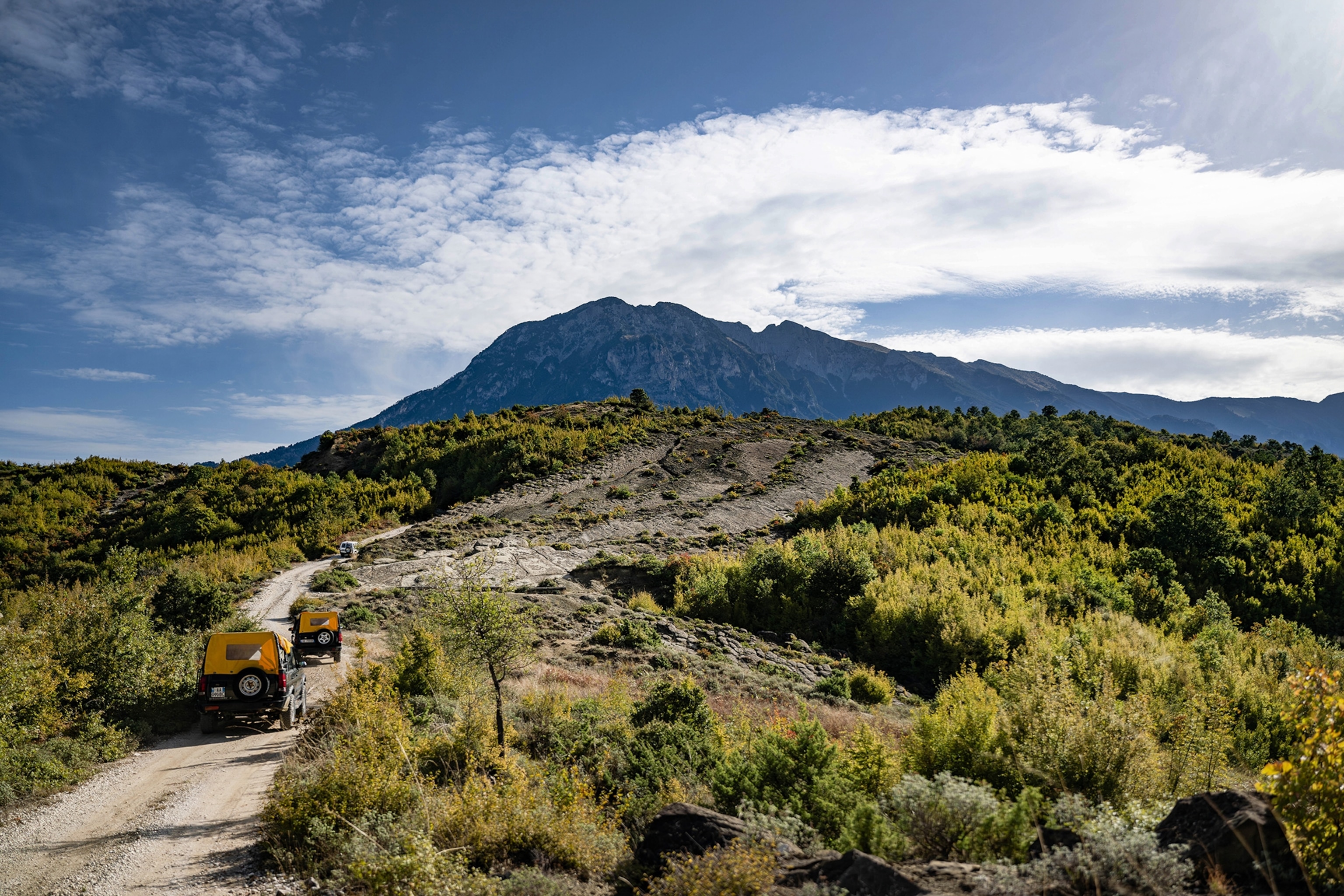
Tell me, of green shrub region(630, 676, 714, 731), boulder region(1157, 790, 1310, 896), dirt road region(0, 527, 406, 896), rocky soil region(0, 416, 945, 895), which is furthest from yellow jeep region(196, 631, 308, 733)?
boulder region(1157, 790, 1310, 896)

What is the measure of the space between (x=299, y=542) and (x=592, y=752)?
2751 centimetres

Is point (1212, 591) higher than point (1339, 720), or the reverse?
point (1339, 720)

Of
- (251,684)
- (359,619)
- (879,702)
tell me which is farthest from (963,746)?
(359,619)

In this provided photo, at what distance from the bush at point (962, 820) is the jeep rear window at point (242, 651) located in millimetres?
10520

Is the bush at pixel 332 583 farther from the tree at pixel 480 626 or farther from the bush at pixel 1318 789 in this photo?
the bush at pixel 1318 789

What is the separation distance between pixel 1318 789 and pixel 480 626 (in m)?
8.45

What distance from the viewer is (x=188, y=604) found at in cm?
1572

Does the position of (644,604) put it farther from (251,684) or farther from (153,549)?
(153,549)

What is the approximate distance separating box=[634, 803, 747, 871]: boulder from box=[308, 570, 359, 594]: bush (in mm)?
20113

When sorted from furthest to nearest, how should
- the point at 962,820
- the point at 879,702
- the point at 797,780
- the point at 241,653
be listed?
the point at 879,702
the point at 241,653
the point at 797,780
the point at 962,820

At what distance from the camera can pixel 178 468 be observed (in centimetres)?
4769

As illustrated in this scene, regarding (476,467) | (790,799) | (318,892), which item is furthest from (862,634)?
(476,467)

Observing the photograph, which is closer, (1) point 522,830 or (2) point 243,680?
(1) point 522,830

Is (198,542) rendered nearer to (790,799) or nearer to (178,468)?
(178,468)
